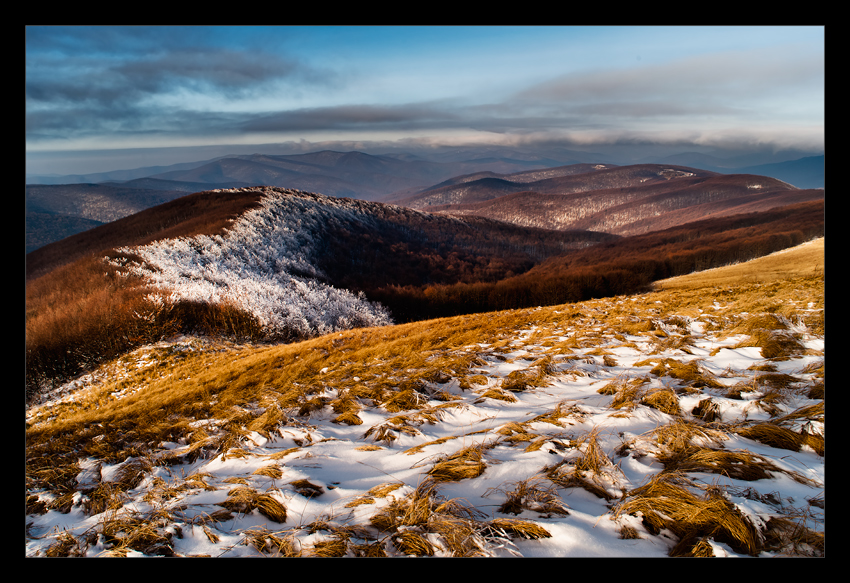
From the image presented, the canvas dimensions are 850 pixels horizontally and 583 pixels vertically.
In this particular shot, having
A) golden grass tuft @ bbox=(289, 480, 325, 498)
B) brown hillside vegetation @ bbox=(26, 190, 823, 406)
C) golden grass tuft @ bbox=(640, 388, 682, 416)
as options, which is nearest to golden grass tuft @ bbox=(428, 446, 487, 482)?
golden grass tuft @ bbox=(289, 480, 325, 498)

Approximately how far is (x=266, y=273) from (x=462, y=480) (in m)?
40.8

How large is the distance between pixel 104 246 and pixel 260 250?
2259 centimetres

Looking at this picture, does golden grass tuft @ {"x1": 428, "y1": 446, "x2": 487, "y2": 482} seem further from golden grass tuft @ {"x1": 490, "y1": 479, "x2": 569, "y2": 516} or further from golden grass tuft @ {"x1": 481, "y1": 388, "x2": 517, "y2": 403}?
golden grass tuft @ {"x1": 481, "y1": 388, "x2": 517, "y2": 403}

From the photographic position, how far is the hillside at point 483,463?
207 centimetres

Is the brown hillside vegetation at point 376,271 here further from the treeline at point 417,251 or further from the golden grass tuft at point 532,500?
the golden grass tuft at point 532,500

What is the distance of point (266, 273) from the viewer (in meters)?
38.8

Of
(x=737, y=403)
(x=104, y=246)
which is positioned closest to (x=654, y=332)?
(x=737, y=403)

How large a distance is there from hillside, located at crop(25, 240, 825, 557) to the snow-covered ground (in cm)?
2

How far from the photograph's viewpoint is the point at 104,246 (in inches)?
1788

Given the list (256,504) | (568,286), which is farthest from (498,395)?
(568,286)

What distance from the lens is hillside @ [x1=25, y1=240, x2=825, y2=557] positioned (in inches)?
81.6

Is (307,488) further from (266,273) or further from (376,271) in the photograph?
(376,271)

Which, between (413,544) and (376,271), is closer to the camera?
(413,544)
